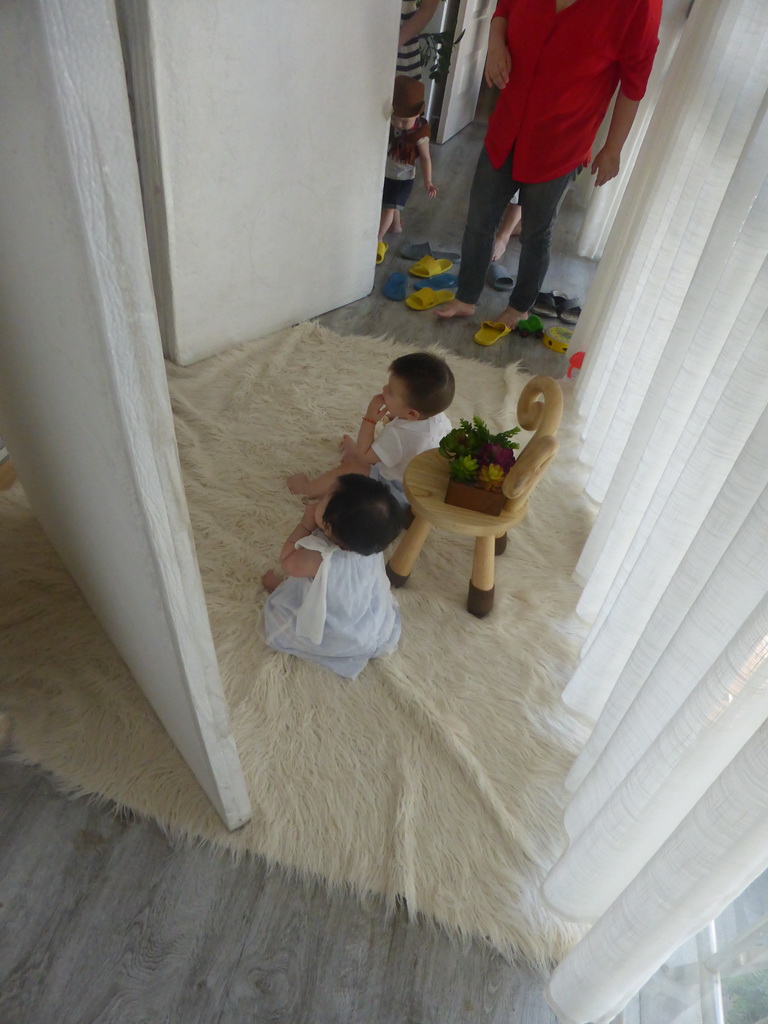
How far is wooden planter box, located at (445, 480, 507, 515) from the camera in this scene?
1.51m

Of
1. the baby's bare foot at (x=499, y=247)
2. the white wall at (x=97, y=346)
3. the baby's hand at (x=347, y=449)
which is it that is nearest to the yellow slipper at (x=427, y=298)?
the baby's bare foot at (x=499, y=247)

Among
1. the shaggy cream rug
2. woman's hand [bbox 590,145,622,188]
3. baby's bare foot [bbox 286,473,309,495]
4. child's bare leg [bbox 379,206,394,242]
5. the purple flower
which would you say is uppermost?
woman's hand [bbox 590,145,622,188]

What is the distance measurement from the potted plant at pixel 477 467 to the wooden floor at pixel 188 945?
0.79m

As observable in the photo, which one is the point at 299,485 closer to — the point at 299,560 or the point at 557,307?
the point at 299,560

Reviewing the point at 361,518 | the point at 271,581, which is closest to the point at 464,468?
the point at 361,518

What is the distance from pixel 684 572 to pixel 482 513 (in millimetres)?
622

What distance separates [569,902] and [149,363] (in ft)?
3.22

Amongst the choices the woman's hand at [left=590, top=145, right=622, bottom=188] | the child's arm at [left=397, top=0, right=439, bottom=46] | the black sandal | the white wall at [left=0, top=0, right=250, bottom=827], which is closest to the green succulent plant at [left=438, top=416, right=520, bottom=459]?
the white wall at [left=0, top=0, right=250, bottom=827]

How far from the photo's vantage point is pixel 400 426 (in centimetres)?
181

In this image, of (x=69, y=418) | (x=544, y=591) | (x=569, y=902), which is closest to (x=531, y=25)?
(x=544, y=591)

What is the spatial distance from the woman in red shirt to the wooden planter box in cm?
136

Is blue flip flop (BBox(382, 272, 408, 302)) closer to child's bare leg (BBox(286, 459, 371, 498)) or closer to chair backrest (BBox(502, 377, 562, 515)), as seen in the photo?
child's bare leg (BBox(286, 459, 371, 498))

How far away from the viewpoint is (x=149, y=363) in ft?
2.18

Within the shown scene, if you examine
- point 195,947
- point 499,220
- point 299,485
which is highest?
point 499,220
